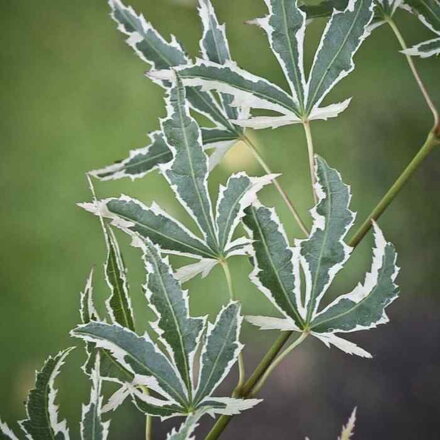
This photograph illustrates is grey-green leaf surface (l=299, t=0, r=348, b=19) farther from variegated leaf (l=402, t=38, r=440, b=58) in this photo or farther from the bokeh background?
the bokeh background

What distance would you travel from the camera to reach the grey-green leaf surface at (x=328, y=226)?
1.45ft

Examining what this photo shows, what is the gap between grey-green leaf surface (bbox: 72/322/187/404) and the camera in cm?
42

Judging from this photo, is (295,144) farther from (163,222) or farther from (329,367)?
(163,222)

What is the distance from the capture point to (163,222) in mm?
468

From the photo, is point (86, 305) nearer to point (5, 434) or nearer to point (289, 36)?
point (5, 434)

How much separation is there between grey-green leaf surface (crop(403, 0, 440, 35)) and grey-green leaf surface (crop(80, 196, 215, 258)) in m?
0.26

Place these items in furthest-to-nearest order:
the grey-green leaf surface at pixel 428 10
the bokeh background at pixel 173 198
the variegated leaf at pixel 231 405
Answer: the bokeh background at pixel 173 198 → the grey-green leaf surface at pixel 428 10 → the variegated leaf at pixel 231 405

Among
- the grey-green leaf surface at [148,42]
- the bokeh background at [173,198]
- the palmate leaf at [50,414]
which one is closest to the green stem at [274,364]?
the palmate leaf at [50,414]

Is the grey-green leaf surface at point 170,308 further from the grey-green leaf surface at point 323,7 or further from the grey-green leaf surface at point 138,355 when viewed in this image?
the grey-green leaf surface at point 323,7

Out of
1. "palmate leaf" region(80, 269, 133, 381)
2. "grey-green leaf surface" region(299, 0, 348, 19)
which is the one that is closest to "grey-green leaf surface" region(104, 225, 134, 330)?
"palmate leaf" region(80, 269, 133, 381)

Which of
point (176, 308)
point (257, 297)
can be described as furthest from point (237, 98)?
point (257, 297)

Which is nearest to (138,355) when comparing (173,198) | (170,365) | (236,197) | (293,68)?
(170,365)

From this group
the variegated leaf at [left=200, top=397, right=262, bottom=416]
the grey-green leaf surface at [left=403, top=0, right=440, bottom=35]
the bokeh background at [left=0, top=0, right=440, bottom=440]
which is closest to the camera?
the variegated leaf at [left=200, top=397, right=262, bottom=416]

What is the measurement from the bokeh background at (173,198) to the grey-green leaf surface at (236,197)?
1.57 feet
